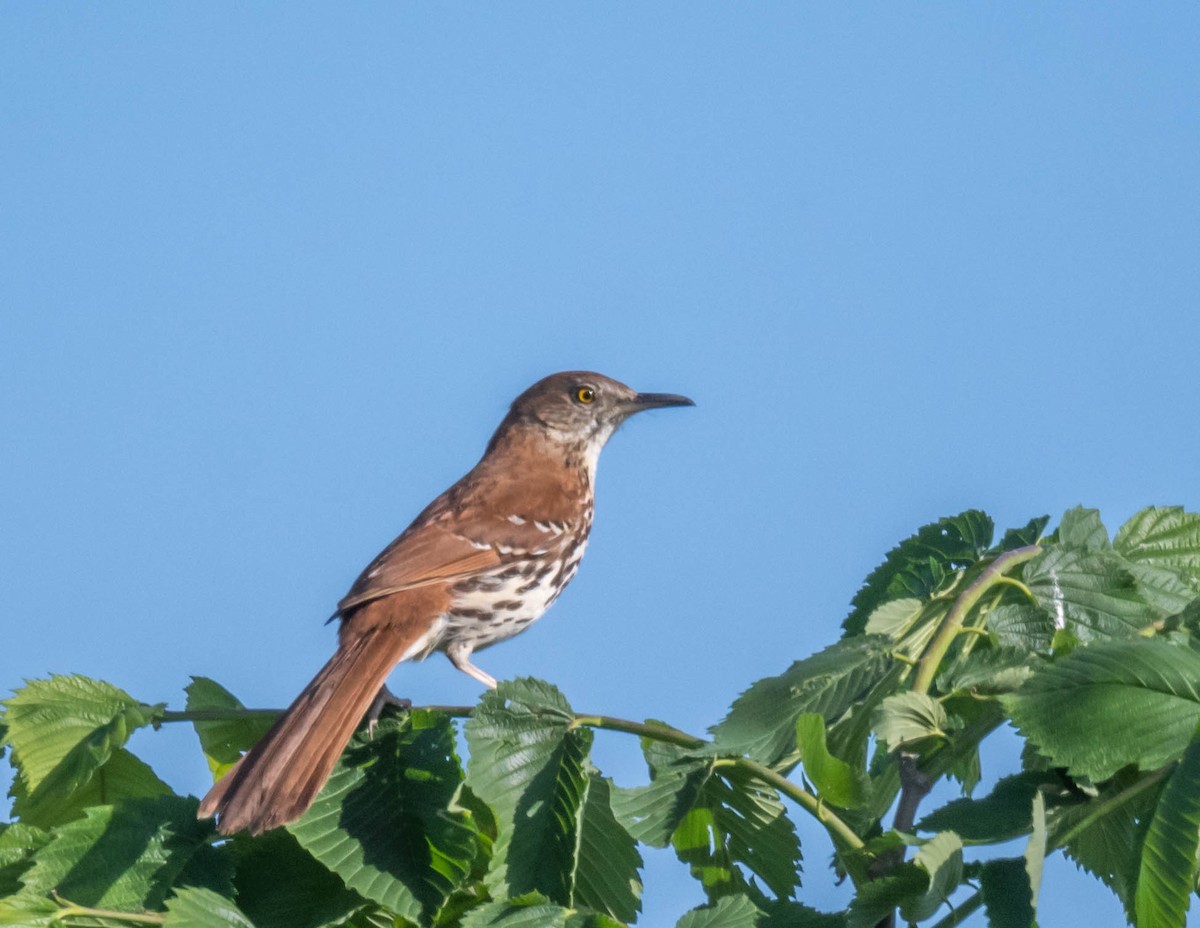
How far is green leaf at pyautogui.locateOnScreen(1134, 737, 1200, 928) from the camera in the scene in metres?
2.22

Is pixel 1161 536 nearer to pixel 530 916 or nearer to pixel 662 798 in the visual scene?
pixel 662 798

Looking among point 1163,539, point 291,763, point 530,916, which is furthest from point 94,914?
point 1163,539

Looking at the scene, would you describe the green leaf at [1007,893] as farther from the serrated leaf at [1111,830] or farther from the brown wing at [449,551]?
the brown wing at [449,551]

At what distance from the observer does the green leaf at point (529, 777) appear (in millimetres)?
2719

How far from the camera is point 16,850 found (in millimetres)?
2934

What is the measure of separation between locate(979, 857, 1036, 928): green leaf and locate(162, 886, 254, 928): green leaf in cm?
128

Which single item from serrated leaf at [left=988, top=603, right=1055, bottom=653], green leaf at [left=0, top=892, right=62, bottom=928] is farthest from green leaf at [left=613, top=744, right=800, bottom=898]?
green leaf at [left=0, top=892, right=62, bottom=928]

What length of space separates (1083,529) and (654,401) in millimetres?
3751

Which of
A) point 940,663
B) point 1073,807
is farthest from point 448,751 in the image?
point 1073,807

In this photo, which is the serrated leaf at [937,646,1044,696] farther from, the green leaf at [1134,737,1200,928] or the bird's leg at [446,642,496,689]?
the bird's leg at [446,642,496,689]

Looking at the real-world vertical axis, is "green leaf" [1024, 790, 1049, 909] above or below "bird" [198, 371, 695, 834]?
below

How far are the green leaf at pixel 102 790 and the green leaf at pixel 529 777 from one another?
986mm

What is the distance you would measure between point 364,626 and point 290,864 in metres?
1.81

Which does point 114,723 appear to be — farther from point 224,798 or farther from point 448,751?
point 448,751
